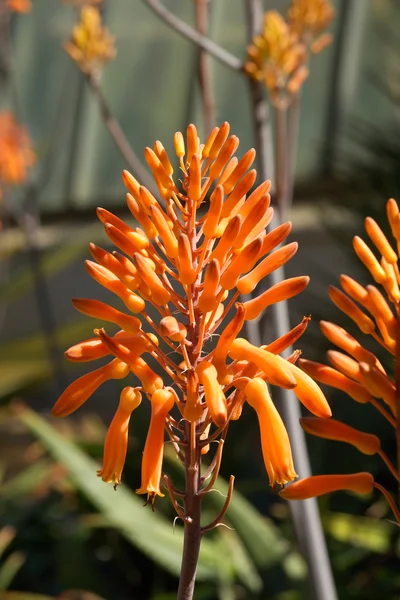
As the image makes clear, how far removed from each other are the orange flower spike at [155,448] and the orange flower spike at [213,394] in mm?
37

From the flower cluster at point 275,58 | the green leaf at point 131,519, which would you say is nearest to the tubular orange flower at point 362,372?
the flower cluster at point 275,58

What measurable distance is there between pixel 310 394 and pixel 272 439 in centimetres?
4

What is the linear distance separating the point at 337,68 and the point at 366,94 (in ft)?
0.75

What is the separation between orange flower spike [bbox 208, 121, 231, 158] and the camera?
674 mm

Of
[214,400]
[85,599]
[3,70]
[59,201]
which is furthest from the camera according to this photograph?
[59,201]

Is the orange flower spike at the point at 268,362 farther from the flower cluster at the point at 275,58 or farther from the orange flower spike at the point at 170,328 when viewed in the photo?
the flower cluster at the point at 275,58

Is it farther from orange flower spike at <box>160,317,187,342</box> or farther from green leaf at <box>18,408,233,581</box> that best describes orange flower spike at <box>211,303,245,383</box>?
green leaf at <box>18,408,233,581</box>

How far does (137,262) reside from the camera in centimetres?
60

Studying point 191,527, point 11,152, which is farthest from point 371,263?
point 11,152

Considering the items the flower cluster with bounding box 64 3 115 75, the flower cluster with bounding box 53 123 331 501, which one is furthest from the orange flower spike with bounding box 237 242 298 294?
the flower cluster with bounding box 64 3 115 75

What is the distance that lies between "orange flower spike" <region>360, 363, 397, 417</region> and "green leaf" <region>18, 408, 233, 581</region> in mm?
1501

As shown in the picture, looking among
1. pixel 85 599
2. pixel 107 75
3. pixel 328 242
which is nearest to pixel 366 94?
pixel 328 242

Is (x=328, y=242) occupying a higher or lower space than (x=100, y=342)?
higher

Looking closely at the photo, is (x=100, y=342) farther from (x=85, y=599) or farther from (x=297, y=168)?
(x=297, y=168)
